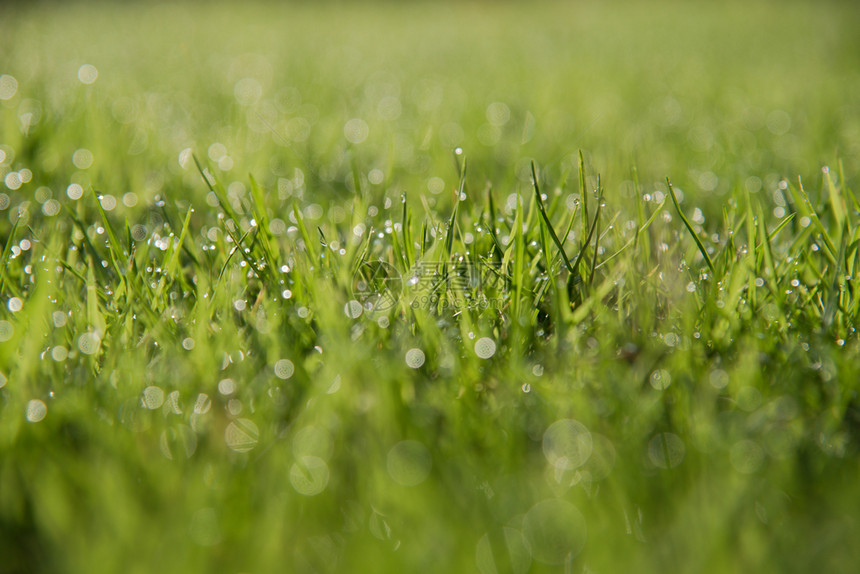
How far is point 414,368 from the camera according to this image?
30.4 inches

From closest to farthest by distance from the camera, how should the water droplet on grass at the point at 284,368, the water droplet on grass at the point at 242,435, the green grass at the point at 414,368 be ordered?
the green grass at the point at 414,368 < the water droplet on grass at the point at 242,435 < the water droplet on grass at the point at 284,368

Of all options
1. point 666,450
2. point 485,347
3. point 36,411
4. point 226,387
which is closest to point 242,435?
point 226,387

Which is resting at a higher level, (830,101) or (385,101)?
(830,101)

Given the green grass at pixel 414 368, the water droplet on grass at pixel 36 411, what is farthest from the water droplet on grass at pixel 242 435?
the water droplet on grass at pixel 36 411

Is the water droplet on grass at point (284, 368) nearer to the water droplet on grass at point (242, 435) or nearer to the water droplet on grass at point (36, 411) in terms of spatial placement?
the water droplet on grass at point (242, 435)

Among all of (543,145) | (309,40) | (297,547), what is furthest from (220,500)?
(309,40)

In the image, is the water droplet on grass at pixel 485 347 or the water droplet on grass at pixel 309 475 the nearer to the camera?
the water droplet on grass at pixel 309 475

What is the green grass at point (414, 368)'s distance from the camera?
544mm

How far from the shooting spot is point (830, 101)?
2473 mm

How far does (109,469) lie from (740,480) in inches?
23.1

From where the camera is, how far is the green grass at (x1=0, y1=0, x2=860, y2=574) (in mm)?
544

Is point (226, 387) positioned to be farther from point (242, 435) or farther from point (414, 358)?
point (414, 358)

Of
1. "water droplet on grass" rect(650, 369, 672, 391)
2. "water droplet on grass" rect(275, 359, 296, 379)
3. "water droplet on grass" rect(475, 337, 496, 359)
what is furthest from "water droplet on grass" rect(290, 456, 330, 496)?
"water droplet on grass" rect(650, 369, 672, 391)

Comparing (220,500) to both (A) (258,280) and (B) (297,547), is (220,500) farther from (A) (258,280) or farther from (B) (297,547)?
(A) (258,280)
